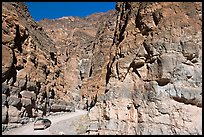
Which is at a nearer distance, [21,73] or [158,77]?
[158,77]

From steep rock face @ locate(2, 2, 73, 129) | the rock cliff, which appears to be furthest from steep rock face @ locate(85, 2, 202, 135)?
steep rock face @ locate(2, 2, 73, 129)

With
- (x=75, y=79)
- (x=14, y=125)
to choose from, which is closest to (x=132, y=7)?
(x=14, y=125)

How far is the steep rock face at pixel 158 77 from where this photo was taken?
32.4 ft

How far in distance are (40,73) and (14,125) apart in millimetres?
7812

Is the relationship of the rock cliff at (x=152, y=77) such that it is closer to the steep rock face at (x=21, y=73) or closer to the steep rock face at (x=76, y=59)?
the steep rock face at (x=21, y=73)

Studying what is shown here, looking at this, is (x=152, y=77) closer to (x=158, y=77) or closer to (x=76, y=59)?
(x=158, y=77)

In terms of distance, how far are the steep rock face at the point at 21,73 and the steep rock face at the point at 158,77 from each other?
7341 millimetres

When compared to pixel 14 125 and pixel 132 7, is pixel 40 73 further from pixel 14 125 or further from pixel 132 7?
pixel 132 7

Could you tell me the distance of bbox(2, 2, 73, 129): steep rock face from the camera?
16.9 m

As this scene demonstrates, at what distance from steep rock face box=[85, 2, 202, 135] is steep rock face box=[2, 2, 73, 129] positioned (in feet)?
24.1

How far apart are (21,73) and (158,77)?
42.1 ft

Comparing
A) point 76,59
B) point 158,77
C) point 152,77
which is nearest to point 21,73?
point 152,77

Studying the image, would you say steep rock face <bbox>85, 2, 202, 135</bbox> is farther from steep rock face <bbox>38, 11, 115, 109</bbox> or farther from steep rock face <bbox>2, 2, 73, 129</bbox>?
steep rock face <bbox>38, 11, 115, 109</bbox>

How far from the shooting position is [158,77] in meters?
10.6
